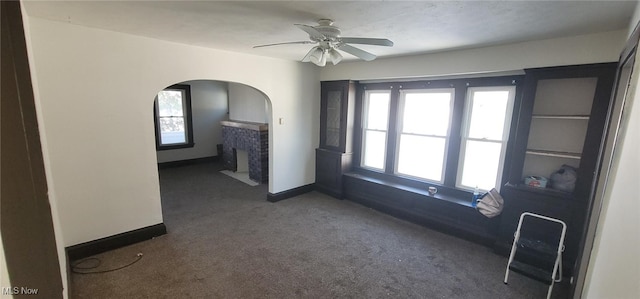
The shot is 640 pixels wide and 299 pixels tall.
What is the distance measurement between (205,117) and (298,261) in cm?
579

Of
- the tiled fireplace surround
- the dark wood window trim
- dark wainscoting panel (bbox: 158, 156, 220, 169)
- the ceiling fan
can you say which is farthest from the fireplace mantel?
the ceiling fan

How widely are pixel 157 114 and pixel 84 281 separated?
16.0 feet

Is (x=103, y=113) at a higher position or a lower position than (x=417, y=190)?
higher

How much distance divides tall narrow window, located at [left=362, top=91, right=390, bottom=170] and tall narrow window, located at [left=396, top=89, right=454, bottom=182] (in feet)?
0.96

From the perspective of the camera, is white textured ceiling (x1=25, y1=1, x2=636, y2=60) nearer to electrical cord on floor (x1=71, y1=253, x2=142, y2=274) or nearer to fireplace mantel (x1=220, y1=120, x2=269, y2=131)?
electrical cord on floor (x1=71, y1=253, x2=142, y2=274)

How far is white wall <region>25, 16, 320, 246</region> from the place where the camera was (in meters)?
2.56

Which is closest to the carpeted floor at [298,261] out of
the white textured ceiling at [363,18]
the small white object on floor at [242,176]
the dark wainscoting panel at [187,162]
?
the small white object on floor at [242,176]

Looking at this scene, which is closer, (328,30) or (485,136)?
(328,30)

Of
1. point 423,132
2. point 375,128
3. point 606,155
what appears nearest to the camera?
point 606,155

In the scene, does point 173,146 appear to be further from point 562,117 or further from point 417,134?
point 562,117

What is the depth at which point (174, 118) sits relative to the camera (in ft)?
22.7

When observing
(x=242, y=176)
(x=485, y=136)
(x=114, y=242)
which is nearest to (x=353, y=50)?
(x=485, y=136)

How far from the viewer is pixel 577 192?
2617mm

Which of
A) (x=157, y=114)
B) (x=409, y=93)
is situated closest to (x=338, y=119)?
(x=409, y=93)
